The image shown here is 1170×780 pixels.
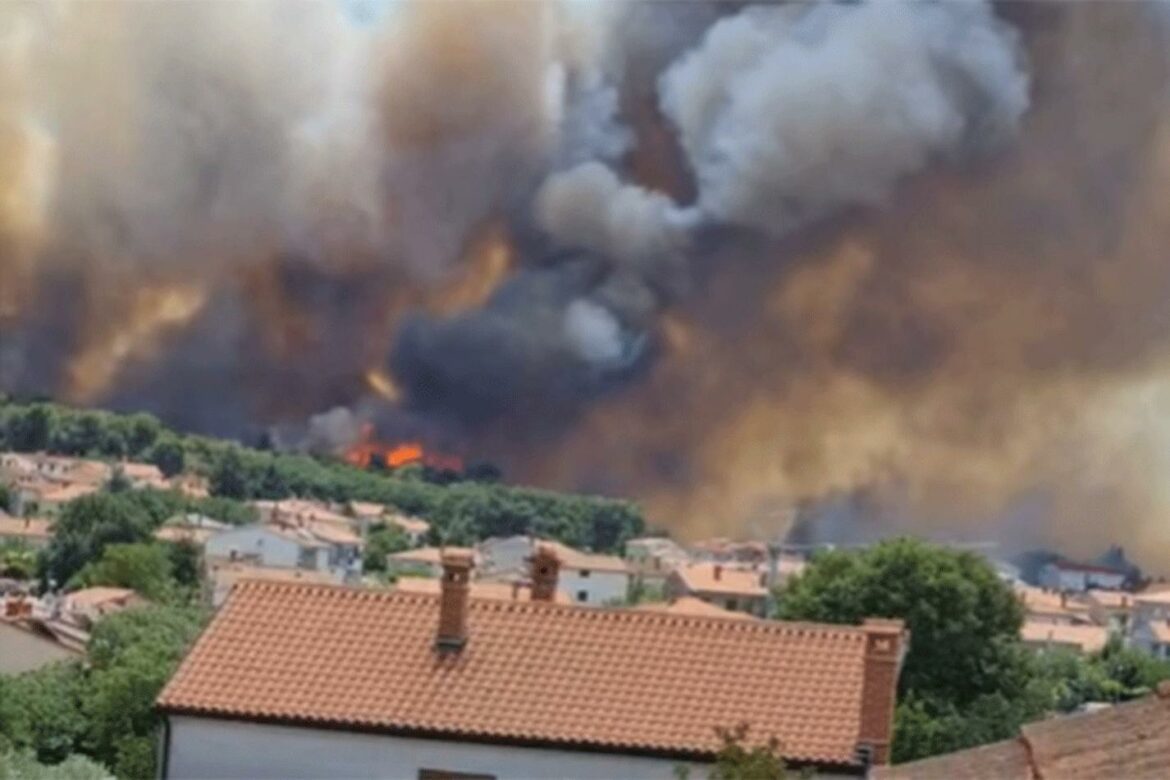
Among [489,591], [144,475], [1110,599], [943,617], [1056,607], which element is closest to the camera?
[943,617]

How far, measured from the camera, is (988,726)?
23.7 metres

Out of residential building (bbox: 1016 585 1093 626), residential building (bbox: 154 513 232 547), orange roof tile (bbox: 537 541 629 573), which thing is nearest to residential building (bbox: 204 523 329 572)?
residential building (bbox: 154 513 232 547)

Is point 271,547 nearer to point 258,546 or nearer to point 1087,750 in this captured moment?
point 258,546

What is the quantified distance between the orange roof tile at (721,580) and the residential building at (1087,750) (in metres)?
46.5

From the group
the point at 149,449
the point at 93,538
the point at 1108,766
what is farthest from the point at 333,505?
the point at 1108,766

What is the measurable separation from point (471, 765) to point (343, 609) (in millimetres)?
1407

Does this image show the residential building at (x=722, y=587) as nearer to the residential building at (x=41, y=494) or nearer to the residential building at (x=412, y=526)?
the residential building at (x=412, y=526)

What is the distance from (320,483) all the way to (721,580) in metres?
22.9

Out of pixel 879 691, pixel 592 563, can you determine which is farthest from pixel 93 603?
pixel 879 691

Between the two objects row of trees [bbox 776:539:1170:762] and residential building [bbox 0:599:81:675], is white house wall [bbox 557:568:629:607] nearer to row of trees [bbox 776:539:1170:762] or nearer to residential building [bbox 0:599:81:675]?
row of trees [bbox 776:539:1170:762]

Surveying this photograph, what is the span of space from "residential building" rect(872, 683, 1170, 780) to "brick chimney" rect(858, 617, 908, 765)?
3.33m

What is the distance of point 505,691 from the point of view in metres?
11.0

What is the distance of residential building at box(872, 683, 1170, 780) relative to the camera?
5.41 meters

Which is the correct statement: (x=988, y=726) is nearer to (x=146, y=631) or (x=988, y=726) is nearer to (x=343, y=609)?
(x=146, y=631)
